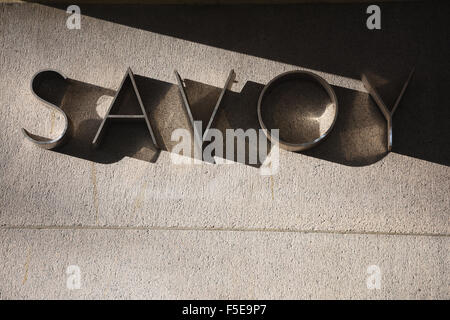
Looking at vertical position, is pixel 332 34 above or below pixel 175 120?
above

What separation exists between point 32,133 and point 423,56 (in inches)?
127

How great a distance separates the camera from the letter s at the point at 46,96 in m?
2.59

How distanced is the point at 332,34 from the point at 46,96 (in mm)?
2390

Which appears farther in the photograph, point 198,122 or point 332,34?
point 332,34

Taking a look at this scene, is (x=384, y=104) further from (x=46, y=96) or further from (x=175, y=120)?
(x=46, y=96)

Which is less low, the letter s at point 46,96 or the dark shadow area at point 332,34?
the dark shadow area at point 332,34

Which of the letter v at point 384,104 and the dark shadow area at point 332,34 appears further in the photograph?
the dark shadow area at point 332,34

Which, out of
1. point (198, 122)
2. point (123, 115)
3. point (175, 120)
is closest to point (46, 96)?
point (123, 115)

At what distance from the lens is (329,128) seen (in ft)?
8.34

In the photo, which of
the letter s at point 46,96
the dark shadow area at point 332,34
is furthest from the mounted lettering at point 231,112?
the dark shadow area at point 332,34

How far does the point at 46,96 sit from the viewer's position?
2758 mm

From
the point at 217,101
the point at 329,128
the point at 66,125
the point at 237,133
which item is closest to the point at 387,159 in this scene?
the point at 329,128

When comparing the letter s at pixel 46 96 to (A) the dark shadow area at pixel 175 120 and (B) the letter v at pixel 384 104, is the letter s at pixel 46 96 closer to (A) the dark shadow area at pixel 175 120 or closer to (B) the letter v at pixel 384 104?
(A) the dark shadow area at pixel 175 120

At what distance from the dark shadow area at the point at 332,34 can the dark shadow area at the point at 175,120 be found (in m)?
0.30
